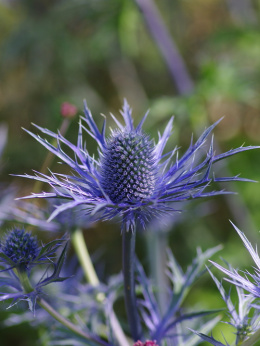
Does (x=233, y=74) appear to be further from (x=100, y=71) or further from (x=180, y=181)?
(x=100, y=71)

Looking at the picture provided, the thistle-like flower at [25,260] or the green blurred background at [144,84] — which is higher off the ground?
the green blurred background at [144,84]

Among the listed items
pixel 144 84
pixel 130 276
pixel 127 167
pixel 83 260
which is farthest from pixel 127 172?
pixel 144 84

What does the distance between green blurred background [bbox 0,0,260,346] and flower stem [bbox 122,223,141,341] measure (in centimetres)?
60

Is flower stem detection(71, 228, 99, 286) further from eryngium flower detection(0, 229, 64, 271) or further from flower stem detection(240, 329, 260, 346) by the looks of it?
flower stem detection(240, 329, 260, 346)

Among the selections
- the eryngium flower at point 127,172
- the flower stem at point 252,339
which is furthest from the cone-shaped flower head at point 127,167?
the flower stem at point 252,339

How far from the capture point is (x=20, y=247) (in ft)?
2.11

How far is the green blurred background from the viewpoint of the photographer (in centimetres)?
157

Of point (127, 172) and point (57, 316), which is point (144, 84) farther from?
point (57, 316)

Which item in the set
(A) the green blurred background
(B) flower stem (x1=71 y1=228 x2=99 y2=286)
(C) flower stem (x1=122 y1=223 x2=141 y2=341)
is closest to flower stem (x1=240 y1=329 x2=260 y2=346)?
(C) flower stem (x1=122 y1=223 x2=141 y2=341)

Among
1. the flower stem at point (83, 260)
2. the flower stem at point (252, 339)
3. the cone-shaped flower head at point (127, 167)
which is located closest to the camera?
the flower stem at point (252, 339)

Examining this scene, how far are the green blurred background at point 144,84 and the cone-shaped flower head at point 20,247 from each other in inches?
23.5

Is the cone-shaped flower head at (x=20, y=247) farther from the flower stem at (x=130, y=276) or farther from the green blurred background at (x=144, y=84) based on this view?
the green blurred background at (x=144, y=84)

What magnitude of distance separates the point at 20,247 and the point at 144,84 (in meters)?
2.04

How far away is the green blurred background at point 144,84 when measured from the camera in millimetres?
1568
